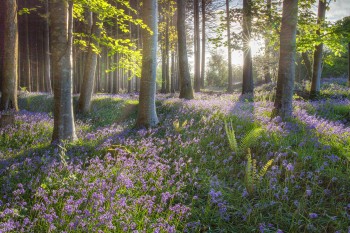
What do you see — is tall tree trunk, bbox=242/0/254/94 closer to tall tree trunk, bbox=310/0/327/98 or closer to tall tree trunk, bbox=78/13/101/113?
tall tree trunk, bbox=310/0/327/98

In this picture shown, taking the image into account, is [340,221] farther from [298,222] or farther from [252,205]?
[252,205]

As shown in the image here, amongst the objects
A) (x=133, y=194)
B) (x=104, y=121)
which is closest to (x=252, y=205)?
(x=133, y=194)

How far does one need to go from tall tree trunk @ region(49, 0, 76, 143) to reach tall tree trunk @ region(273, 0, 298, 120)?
5.92 meters

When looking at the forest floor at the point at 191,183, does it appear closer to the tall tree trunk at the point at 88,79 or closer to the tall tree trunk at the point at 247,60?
the tall tree trunk at the point at 88,79

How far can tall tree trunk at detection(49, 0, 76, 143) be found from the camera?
22.8 feet

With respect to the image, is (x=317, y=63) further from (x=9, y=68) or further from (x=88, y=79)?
(x=9, y=68)

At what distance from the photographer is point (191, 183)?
16.6 ft

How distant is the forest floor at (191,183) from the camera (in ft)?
12.1

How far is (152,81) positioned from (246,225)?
19.1ft

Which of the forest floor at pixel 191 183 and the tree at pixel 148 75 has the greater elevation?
the tree at pixel 148 75

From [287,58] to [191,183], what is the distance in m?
5.25

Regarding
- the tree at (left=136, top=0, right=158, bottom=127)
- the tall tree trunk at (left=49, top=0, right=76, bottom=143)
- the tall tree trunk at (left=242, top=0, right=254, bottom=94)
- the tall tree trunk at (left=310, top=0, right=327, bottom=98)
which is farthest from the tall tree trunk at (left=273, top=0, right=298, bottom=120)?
the tall tree trunk at (left=242, top=0, right=254, bottom=94)

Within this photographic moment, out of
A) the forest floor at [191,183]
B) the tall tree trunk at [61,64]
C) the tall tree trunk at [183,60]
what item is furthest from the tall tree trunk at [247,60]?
the tall tree trunk at [61,64]

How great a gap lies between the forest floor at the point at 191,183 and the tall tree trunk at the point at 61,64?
1.91 feet
